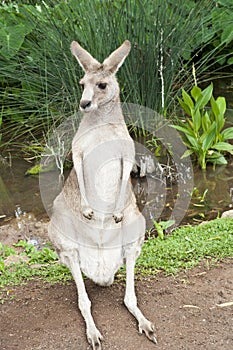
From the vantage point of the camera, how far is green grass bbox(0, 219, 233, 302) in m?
3.87

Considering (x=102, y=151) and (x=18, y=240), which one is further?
(x=18, y=240)

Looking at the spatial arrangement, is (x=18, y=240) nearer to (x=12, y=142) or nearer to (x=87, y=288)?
(x=87, y=288)

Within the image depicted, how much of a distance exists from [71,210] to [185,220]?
75.4 inches

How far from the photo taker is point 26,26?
6328 mm

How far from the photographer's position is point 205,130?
19.3ft

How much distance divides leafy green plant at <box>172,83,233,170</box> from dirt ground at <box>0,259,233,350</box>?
7.08 ft

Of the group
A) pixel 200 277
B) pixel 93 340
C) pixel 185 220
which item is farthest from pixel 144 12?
pixel 93 340

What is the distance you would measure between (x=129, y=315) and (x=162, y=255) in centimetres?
77

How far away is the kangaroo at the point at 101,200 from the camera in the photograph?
3.21 metres

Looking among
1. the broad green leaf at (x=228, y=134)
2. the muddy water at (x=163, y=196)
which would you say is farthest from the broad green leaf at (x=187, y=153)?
the broad green leaf at (x=228, y=134)

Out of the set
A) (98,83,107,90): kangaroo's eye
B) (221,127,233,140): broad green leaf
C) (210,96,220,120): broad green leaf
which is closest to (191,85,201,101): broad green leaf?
(210,96,220,120): broad green leaf

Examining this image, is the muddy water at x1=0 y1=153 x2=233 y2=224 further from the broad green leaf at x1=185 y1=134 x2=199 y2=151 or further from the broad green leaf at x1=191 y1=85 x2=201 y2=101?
the broad green leaf at x1=191 y1=85 x2=201 y2=101

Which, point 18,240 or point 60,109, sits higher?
point 60,109

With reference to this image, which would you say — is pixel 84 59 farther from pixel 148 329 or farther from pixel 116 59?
pixel 148 329
